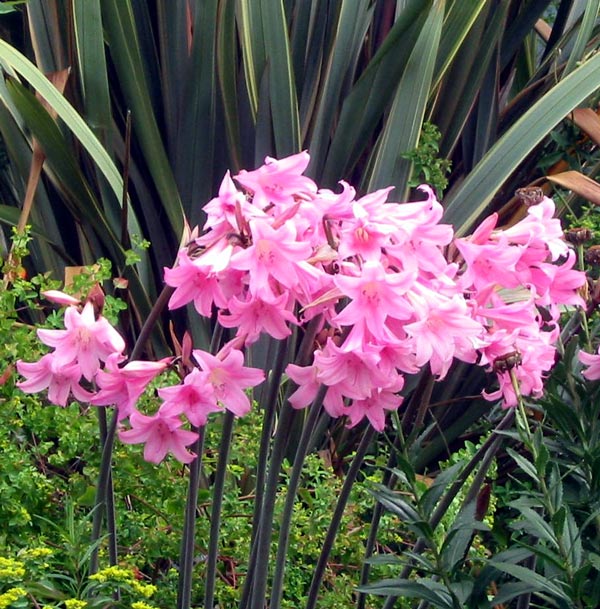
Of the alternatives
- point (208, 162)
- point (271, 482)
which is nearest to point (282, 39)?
point (208, 162)

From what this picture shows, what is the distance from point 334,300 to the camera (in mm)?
989

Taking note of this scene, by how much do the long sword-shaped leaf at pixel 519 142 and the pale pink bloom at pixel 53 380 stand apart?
127cm

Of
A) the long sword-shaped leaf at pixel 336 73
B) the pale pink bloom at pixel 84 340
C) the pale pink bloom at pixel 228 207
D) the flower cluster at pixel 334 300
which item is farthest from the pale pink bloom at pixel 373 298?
the long sword-shaped leaf at pixel 336 73

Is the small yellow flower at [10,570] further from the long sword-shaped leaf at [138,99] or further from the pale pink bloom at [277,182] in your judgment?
the long sword-shaped leaf at [138,99]

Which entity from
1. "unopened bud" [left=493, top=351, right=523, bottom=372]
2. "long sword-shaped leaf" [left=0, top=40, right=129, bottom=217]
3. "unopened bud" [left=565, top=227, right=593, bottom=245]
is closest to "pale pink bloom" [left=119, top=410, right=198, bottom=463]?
"unopened bud" [left=493, top=351, right=523, bottom=372]

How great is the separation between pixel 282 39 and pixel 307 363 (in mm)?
1347

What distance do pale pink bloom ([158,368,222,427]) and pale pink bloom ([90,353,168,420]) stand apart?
31 millimetres

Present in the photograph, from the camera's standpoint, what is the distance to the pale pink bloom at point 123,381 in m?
1.03

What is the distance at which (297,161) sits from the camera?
3.45 feet

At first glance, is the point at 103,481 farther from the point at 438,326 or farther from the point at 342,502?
the point at 438,326

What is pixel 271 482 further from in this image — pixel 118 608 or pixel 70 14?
pixel 70 14

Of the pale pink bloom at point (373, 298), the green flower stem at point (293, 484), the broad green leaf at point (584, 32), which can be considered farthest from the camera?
the broad green leaf at point (584, 32)

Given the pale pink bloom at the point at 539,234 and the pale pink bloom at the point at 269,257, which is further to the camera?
the pale pink bloom at the point at 539,234

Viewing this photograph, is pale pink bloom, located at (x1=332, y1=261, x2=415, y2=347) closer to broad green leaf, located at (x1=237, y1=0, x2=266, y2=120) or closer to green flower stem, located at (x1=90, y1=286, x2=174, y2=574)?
green flower stem, located at (x1=90, y1=286, x2=174, y2=574)
